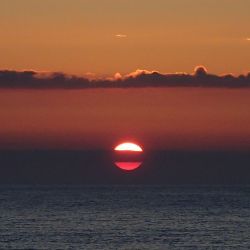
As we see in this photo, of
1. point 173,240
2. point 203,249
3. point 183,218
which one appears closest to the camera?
point 203,249

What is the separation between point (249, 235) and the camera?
454 feet

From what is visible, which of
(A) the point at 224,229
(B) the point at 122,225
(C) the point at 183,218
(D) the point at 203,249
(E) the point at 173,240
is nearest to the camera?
(D) the point at 203,249

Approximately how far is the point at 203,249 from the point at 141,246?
24.6ft

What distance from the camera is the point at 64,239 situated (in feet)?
441

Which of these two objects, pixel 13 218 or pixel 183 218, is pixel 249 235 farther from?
pixel 13 218

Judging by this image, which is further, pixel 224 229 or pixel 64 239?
pixel 224 229

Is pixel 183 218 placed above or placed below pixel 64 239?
above

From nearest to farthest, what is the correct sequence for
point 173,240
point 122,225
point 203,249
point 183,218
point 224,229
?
point 203,249
point 173,240
point 224,229
point 122,225
point 183,218

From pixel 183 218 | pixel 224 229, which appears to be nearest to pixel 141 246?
pixel 224 229

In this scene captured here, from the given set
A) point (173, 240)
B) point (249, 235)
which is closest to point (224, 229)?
point (249, 235)

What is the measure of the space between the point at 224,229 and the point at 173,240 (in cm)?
1961

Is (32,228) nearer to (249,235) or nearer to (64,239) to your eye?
(64,239)

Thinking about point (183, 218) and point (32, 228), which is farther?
point (183, 218)

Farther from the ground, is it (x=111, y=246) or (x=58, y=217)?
(x=58, y=217)
